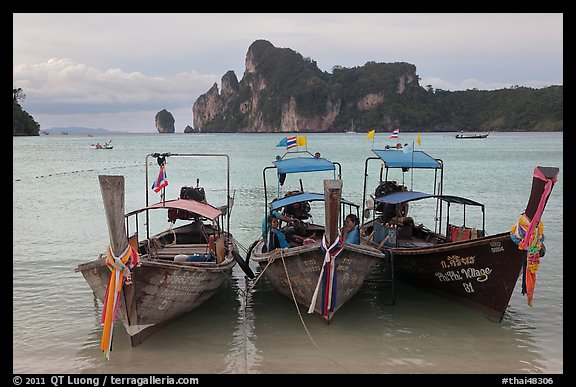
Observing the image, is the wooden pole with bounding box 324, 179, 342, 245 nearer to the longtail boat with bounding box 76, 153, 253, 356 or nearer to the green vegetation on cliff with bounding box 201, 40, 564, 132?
the longtail boat with bounding box 76, 153, 253, 356

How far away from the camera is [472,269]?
9422 mm

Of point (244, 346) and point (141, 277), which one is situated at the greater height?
point (141, 277)

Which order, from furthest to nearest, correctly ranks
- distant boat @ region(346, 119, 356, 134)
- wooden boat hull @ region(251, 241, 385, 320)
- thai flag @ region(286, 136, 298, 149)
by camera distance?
distant boat @ region(346, 119, 356, 134) < thai flag @ region(286, 136, 298, 149) < wooden boat hull @ region(251, 241, 385, 320)

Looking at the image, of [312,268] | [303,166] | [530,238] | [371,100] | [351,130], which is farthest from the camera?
[351,130]

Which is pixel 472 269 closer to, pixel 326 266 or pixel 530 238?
pixel 530 238

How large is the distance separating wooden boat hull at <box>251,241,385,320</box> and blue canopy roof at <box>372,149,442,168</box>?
3.38 m

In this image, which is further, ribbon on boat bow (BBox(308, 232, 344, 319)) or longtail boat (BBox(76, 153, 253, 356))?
ribbon on boat bow (BBox(308, 232, 344, 319))

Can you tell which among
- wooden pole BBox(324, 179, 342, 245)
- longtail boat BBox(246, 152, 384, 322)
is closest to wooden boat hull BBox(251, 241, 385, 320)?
longtail boat BBox(246, 152, 384, 322)

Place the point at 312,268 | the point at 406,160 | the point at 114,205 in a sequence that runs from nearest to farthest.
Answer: the point at 114,205
the point at 312,268
the point at 406,160

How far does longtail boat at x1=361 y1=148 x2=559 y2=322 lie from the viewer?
805 centimetres

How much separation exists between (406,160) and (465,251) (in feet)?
11.5

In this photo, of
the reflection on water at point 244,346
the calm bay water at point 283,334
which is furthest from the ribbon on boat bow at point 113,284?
the reflection on water at point 244,346

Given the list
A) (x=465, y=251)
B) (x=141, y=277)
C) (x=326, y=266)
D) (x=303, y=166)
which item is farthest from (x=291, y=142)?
(x=141, y=277)

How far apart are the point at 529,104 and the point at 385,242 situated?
392 feet
